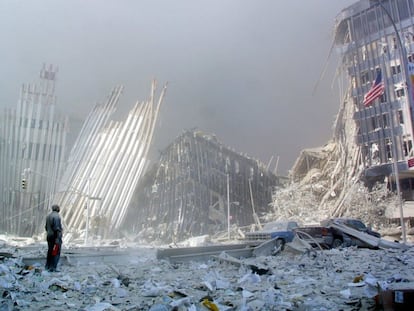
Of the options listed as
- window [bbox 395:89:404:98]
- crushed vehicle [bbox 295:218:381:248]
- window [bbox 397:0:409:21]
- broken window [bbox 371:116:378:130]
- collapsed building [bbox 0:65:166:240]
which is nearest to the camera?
crushed vehicle [bbox 295:218:381:248]

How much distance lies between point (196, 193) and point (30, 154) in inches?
737

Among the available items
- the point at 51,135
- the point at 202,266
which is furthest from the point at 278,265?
the point at 51,135

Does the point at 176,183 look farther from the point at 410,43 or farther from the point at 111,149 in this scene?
the point at 410,43

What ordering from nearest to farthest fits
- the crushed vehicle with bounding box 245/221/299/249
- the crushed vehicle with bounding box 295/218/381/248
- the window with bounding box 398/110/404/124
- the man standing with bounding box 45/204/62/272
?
the man standing with bounding box 45/204/62/272
the crushed vehicle with bounding box 245/221/299/249
the crushed vehicle with bounding box 295/218/381/248
the window with bounding box 398/110/404/124

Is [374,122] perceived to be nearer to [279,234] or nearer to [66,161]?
[279,234]

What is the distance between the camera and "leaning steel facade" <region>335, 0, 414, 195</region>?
36.8 m

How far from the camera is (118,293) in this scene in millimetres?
6547

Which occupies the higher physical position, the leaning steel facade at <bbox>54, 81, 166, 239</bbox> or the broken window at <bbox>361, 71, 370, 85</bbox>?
the broken window at <bbox>361, 71, 370, 85</bbox>

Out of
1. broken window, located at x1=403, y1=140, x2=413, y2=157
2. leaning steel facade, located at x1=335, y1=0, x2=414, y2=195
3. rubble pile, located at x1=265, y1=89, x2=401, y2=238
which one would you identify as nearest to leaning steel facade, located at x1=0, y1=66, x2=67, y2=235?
rubble pile, located at x1=265, y1=89, x2=401, y2=238

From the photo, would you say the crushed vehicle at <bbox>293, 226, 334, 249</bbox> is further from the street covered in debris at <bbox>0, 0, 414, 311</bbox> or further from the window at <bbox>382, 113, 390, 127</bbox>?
the window at <bbox>382, 113, 390, 127</bbox>

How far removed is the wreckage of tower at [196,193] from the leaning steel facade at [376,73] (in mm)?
14285

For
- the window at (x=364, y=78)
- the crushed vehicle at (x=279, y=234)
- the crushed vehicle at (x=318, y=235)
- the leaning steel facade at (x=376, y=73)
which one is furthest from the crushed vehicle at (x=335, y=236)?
the window at (x=364, y=78)

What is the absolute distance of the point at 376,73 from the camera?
39500 mm

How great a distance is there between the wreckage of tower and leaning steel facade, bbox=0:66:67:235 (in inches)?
397
